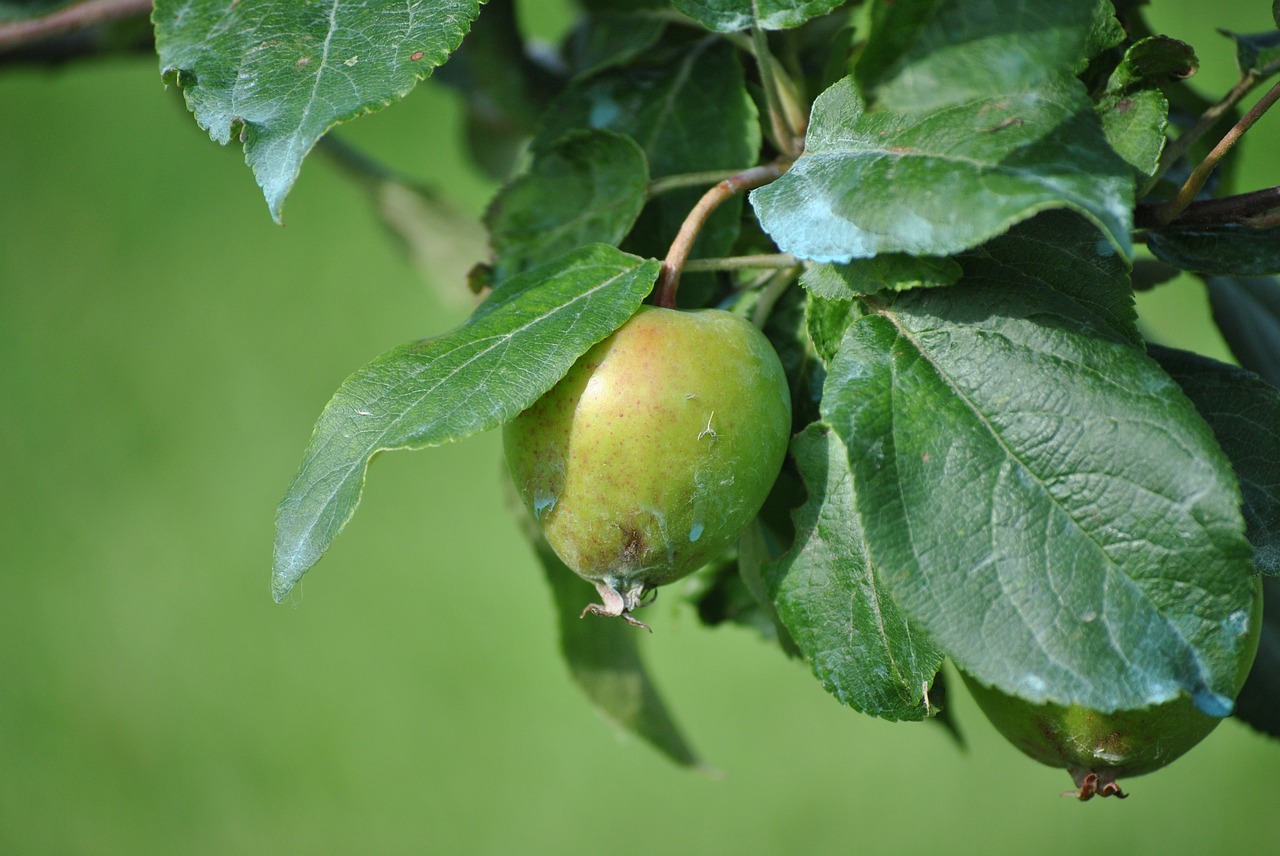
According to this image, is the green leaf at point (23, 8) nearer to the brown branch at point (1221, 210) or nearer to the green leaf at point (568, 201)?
the green leaf at point (568, 201)

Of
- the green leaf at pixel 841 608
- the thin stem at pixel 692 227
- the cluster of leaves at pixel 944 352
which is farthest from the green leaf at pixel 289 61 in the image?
the green leaf at pixel 841 608

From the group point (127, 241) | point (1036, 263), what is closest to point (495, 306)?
point (1036, 263)

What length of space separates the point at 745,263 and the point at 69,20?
0.58 meters

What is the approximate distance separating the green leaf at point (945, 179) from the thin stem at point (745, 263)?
5cm

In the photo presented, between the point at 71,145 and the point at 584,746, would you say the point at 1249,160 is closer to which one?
the point at 584,746

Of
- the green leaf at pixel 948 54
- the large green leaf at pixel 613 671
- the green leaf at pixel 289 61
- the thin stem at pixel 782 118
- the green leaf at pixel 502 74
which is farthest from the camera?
the green leaf at pixel 502 74

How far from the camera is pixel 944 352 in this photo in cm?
46

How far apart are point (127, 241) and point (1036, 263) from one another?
8.43 feet

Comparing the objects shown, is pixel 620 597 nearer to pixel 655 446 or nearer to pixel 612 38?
pixel 655 446

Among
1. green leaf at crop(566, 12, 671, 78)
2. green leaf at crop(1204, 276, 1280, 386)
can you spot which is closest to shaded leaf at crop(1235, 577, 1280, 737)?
green leaf at crop(1204, 276, 1280, 386)

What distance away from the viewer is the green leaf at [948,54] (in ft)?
1.11

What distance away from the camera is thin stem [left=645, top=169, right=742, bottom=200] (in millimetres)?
590

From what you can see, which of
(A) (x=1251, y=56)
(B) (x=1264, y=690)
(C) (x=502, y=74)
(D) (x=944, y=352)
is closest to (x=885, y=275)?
(D) (x=944, y=352)

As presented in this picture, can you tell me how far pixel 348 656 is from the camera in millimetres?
2113
